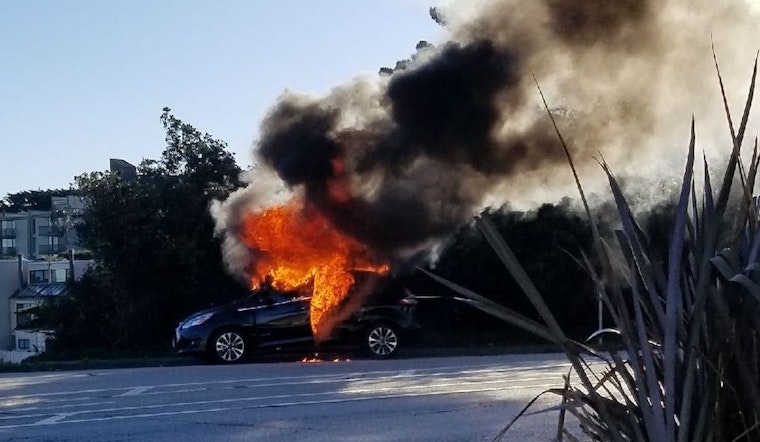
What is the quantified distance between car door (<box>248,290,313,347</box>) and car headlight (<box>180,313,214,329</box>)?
777 mm

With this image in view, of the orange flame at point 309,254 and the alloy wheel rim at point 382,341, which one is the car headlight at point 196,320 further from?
the alloy wheel rim at point 382,341

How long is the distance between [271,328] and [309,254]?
1381 millimetres

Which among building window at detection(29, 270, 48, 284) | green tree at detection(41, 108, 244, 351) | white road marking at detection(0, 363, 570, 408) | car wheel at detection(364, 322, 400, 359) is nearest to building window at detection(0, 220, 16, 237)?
building window at detection(29, 270, 48, 284)

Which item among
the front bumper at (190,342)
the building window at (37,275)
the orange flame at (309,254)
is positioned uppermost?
the building window at (37,275)

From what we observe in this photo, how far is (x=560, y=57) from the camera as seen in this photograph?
474 inches

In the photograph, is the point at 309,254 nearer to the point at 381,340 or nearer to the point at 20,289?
the point at 381,340

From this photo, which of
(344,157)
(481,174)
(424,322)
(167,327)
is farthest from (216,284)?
(481,174)

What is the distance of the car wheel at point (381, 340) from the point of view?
17594mm

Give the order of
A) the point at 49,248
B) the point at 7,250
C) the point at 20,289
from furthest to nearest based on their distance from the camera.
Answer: the point at 7,250 → the point at 49,248 → the point at 20,289

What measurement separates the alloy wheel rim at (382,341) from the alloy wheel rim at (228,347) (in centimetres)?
214

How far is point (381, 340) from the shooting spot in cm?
1766

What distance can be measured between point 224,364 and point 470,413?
7.61 metres

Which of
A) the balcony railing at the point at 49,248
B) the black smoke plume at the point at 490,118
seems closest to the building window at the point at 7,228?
the balcony railing at the point at 49,248

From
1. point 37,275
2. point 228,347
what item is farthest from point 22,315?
point 228,347
